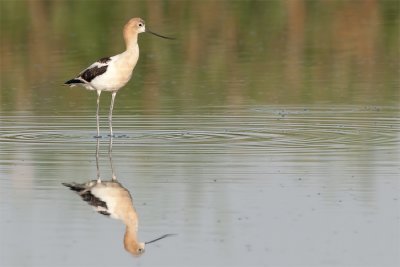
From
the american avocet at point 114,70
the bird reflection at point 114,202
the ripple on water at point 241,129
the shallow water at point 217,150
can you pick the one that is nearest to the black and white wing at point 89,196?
the bird reflection at point 114,202

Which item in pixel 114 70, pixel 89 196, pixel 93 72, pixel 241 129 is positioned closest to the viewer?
pixel 89 196

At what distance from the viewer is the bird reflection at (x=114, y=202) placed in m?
9.69

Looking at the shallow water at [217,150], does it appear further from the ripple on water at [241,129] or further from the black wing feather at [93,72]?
the black wing feather at [93,72]

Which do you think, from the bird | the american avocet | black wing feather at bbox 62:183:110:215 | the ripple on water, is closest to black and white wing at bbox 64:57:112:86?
the american avocet

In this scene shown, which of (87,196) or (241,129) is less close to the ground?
(241,129)

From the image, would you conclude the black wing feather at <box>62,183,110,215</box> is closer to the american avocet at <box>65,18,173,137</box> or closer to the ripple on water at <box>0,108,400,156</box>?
the ripple on water at <box>0,108,400,156</box>

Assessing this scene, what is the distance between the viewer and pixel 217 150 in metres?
14.3

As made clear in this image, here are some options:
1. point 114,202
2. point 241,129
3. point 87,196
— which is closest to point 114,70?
point 241,129

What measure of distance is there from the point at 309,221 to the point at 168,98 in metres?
9.14

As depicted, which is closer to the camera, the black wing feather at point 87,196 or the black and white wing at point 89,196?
the black and white wing at point 89,196

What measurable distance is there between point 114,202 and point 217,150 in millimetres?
3220

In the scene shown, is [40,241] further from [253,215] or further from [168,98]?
[168,98]

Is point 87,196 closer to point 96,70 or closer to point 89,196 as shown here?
point 89,196

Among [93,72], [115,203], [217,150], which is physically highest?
[93,72]
